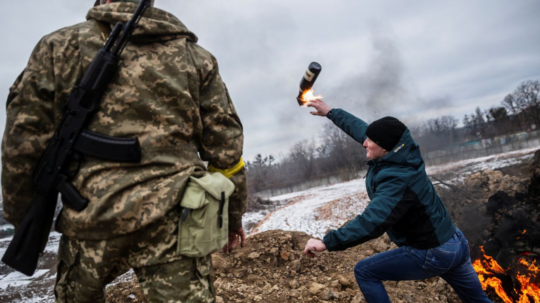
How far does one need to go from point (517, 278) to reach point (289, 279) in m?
2.94

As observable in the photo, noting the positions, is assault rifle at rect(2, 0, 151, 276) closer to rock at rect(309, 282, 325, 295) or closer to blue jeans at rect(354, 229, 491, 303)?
blue jeans at rect(354, 229, 491, 303)

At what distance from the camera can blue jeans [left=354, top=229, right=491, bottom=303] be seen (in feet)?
8.46

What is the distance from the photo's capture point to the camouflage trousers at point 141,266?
154 centimetres

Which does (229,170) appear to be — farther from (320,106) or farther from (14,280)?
(14,280)

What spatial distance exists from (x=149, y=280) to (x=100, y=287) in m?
0.27

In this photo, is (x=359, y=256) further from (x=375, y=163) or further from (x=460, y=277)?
(x=375, y=163)

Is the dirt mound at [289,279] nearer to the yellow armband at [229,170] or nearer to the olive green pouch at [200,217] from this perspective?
the yellow armband at [229,170]

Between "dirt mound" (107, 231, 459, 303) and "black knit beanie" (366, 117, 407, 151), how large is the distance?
6.09 ft

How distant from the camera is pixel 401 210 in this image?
7.98 ft

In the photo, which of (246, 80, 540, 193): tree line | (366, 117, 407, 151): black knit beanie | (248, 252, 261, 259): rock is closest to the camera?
(366, 117, 407, 151): black knit beanie

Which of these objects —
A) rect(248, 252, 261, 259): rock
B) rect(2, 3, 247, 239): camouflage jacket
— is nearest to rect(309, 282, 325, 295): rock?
rect(248, 252, 261, 259): rock

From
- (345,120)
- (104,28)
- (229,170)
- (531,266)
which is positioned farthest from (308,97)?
(531,266)

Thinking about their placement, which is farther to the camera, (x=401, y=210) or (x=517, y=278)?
(x=517, y=278)

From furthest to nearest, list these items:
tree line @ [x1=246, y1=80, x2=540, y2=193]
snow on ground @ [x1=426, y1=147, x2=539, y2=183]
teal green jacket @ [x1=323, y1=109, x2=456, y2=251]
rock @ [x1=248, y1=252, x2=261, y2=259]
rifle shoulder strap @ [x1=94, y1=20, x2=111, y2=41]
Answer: tree line @ [x1=246, y1=80, x2=540, y2=193], snow on ground @ [x1=426, y1=147, x2=539, y2=183], rock @ [x1=248, y1=252, x2=261, y2=259], teal green jacket @ [x1=323, y1=109, x2=456, y2=251], rifle shoulder strap @ [x1=94, y1=20, x2=111, y2=41]
